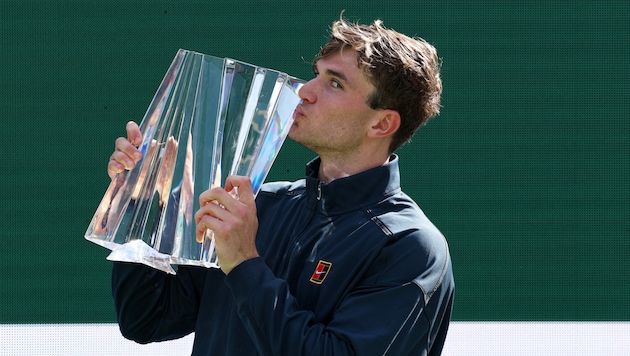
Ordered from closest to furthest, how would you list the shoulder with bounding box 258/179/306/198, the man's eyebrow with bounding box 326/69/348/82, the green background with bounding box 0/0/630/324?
the man's eyebrow with bounding box 326/69/348/82 → the shoulder with bounding box 258/179/306/198 → the green background with bounding box 0/0/630/324

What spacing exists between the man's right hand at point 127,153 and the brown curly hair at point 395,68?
1.19 ft

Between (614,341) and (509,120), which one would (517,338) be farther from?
(509,120)

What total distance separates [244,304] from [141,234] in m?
0.23

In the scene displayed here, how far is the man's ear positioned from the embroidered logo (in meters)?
0.26

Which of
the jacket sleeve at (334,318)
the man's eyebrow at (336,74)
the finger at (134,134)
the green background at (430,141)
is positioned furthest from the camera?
the green background at (430,141)

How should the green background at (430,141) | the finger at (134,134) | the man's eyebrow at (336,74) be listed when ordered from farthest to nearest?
the green background at (430,141) → the man's eyebrow at (336,74) → the finger at (134,134)

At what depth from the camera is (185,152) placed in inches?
57.4

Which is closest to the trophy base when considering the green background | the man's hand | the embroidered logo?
the man's hand

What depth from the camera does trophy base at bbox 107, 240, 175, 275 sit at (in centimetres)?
146

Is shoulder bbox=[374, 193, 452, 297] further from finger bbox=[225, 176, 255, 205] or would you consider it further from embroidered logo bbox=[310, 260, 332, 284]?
finger bbox=[225, 176, 255, 205]

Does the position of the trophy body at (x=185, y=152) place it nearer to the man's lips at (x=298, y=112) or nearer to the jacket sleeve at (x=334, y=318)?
the man's lips at (x=298, y=112)

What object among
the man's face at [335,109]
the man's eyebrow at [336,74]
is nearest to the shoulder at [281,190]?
the man's face at [335,109]

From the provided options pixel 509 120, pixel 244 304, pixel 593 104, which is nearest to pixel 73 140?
pixel 509 120

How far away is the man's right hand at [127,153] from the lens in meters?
1.42
